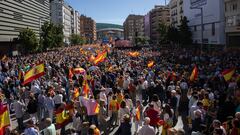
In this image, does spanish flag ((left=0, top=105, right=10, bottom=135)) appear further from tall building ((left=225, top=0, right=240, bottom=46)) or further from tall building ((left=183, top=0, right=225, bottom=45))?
tall building ((left=225, top=0, right=240, bottom=46))

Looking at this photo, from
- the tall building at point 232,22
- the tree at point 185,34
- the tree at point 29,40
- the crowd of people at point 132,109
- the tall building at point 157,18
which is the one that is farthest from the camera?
the tall building at point 157,18

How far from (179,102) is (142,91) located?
4.34 meters

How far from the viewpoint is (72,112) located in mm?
12953

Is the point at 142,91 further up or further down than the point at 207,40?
further down

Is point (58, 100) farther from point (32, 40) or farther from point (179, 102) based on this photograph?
point (32, 40)

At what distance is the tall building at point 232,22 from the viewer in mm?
54700

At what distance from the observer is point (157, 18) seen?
17725 centimetres

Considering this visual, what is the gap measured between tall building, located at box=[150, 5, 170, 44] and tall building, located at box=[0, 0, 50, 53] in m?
79.0

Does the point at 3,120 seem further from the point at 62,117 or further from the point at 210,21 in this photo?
the point at 210,21

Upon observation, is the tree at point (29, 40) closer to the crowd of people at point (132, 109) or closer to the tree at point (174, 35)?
the tree at point (174, 35)

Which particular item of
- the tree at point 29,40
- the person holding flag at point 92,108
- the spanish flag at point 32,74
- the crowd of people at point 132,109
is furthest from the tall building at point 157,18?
the person holding flag at point 92,108

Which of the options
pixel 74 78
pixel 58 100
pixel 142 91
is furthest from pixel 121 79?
pixel 58 100

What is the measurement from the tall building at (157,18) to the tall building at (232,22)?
10530 cm

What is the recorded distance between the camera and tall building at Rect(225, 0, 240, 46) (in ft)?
179
